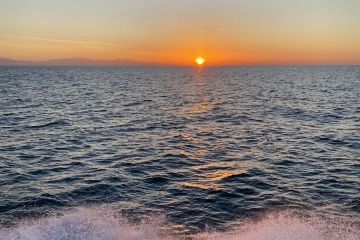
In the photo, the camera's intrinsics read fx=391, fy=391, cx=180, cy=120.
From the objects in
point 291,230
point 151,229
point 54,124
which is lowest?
point 151,229

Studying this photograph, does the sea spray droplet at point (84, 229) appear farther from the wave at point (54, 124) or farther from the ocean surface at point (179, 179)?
the wave at point (54, 124)

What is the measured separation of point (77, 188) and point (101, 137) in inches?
505

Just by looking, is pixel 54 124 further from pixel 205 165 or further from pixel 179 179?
pixel 179 179

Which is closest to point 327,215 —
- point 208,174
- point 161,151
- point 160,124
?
point 208,174

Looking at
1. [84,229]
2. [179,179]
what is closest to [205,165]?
[179,179]

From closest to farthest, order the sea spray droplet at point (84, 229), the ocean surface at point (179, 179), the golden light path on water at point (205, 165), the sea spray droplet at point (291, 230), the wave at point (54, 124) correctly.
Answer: the sea spray droplet at point (84, 229) → the sea spray droplet at point (291, 230) → the ocean surface at point (179, 179) → the golden light path on water at point (205, 165) → the wave at point (54, 124)

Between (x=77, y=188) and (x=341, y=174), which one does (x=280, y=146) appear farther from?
(x=77, y=188)

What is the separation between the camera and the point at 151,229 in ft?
56.6

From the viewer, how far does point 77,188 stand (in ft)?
73.7

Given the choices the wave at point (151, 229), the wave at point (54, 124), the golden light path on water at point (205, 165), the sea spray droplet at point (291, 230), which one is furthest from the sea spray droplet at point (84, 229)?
the wave at point (54, 124)

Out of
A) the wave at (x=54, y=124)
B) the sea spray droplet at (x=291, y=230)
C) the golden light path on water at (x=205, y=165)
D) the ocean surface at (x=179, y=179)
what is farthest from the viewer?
the wave at (x=54, y=124)

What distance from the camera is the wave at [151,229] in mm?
16344

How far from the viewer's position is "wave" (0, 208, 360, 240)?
1634 centimetres

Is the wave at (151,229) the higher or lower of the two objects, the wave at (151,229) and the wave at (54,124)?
the lower
